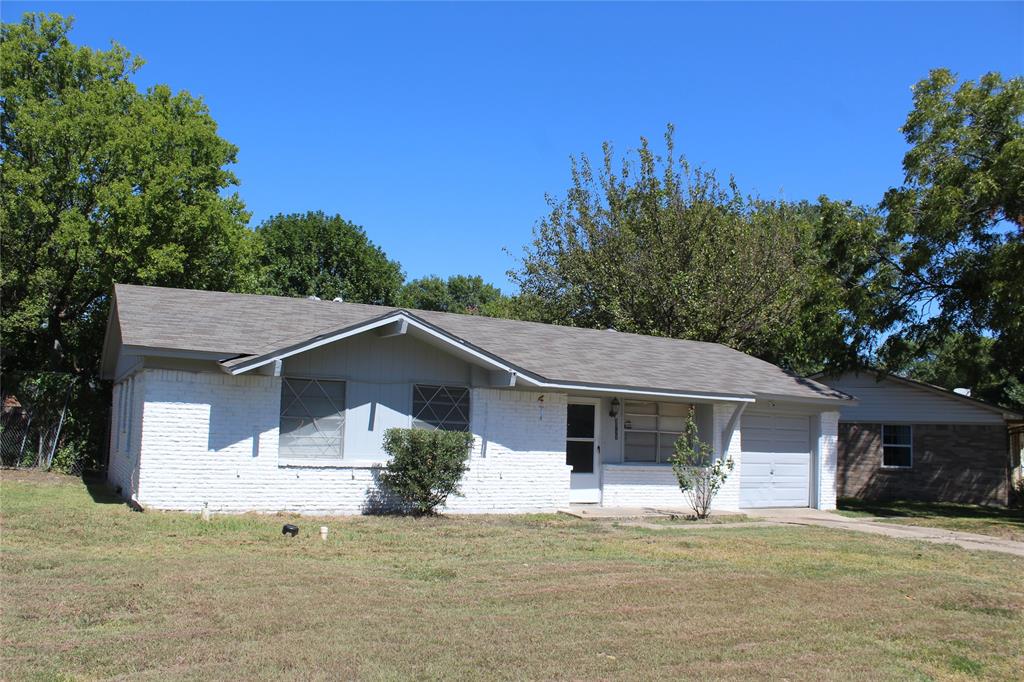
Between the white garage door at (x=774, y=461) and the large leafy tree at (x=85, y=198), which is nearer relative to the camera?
the white garage door at (x=774, y=461)

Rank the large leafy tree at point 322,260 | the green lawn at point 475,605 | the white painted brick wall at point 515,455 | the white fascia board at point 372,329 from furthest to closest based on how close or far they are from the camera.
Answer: the large leafy tree at point 322,260 → the white painted brick wall at point 515,455 → the white fascia board at point 372,329 → the green lawn at point 475,605

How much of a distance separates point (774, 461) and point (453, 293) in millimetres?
44269

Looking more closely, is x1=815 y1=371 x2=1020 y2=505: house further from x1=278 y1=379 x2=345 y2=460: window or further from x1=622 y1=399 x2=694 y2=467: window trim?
x1=278 y1=379 x2=345 y2=460: window

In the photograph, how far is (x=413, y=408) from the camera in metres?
15.0

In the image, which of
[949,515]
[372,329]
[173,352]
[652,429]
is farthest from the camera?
[949,515]

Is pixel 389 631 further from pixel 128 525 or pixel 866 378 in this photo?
pixel 866 378

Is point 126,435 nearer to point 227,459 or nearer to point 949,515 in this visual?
point 227,459

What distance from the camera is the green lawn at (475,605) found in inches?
244

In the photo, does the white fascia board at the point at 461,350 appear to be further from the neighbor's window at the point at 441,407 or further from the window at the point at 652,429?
the window at the point at 652,429

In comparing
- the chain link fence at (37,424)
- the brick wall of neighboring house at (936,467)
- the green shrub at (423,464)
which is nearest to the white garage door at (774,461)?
the green shrub at (423,464)

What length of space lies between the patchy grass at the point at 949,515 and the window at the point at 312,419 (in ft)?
36.8

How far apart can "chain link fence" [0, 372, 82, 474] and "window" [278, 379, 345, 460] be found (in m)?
8.86

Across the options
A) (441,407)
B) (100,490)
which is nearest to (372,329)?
(441,407)

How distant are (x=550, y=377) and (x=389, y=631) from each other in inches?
355
